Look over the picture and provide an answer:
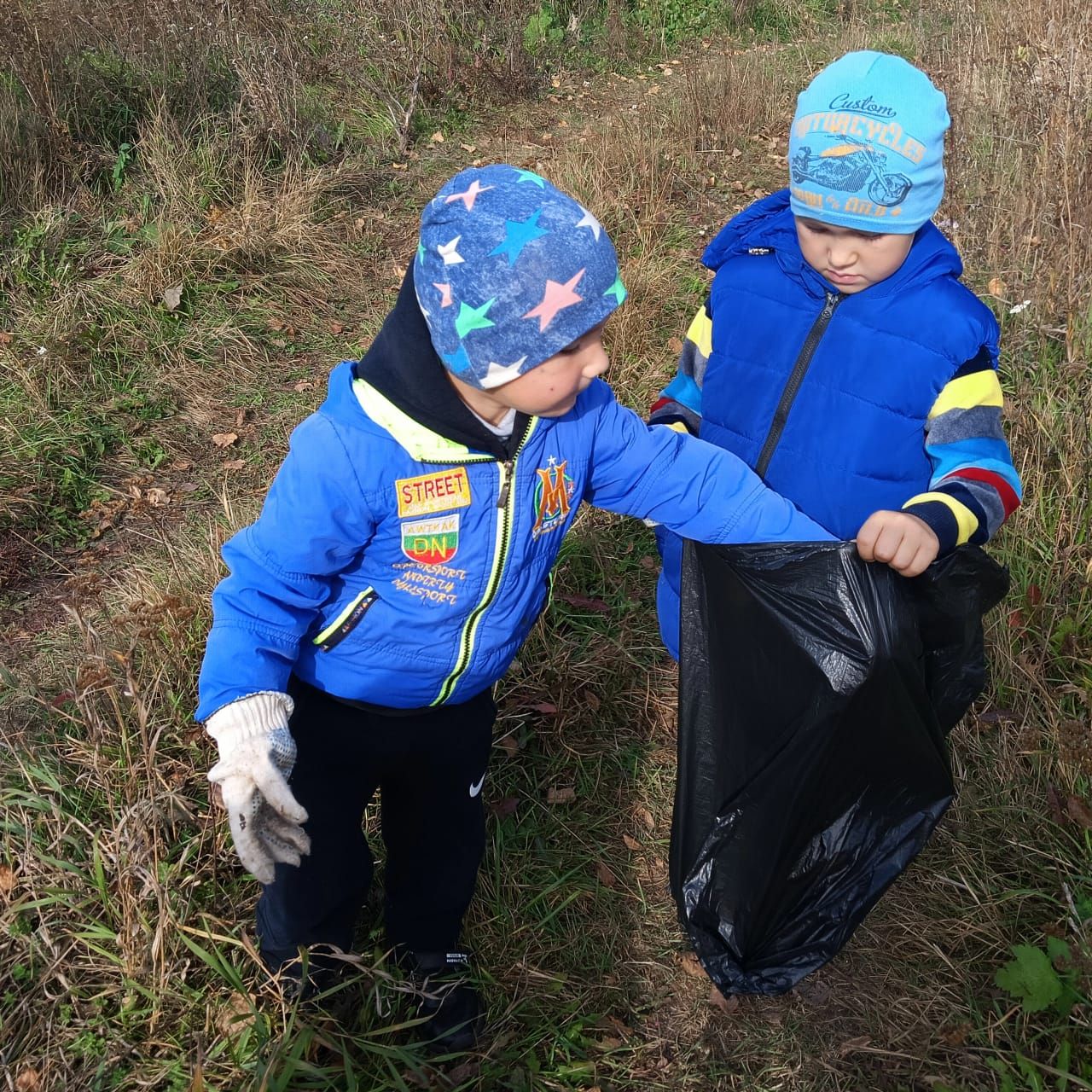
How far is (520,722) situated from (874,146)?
1771mm

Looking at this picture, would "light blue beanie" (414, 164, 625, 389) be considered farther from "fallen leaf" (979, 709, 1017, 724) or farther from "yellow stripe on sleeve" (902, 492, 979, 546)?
"fallen leaf" (979, 709, 1017, 724)

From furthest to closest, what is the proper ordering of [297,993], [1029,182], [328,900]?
[1029,182] → [328,900] → [297,993]

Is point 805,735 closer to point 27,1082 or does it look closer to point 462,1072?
point 462,1072

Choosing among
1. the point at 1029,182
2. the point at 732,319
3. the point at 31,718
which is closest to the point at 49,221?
the point at 31,718

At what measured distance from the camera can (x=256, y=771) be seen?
143 centimetres

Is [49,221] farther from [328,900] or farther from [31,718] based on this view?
[328,900]

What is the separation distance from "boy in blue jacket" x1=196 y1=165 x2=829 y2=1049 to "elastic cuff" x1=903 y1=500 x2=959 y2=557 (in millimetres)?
213

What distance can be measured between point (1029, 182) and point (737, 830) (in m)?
3.29

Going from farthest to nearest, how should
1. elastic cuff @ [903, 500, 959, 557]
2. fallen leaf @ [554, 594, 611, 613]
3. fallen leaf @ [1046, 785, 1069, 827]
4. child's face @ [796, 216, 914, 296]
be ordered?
fallen leaf @ [554, 594, 611, 613], fallen leaf @ [1046, 785, 1069, 827], child's face @ [796, 216, 914, 296], elastic cuff @ [903, 500, 959, 557]

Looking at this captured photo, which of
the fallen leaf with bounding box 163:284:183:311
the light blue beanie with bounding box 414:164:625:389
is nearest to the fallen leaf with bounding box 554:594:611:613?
the light blue beanie with bounding box 414:164:625:389

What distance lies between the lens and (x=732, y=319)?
1928 millimetres

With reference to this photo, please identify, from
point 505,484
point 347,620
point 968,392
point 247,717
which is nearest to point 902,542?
point 968,392

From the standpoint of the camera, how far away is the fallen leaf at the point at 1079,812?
219cm

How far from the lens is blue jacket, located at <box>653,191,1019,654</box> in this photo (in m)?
1.70
